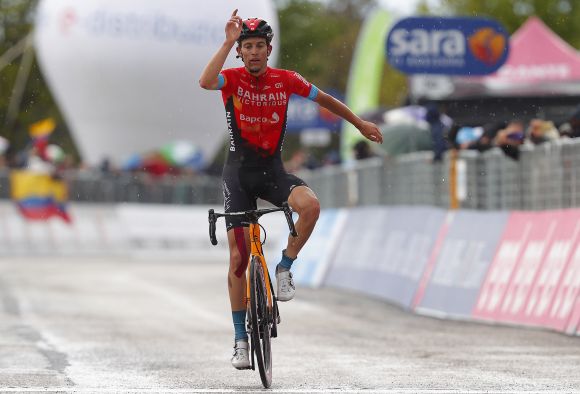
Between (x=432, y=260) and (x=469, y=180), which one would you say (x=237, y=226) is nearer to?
(x=432, y=260)

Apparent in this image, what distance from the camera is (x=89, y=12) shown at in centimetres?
5541

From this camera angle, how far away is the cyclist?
10531mm

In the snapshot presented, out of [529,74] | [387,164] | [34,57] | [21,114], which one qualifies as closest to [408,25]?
[387,164]

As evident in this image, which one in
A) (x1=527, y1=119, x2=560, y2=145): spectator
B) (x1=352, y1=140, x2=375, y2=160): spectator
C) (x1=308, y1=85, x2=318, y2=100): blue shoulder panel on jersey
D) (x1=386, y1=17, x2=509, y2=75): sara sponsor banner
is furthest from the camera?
(x1=352, y1=140, x2=375, y2=160): spectator

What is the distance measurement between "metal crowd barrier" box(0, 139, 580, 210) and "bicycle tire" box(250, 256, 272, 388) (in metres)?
5.38

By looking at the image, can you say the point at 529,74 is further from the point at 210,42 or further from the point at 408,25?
the point at 210,42

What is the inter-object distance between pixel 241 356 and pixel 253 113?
61.5 inches

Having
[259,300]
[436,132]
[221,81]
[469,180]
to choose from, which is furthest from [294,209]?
[436,132]

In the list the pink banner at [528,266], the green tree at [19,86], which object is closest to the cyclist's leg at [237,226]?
the pink banner at [528,266]

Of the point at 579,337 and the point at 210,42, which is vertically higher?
the point at 210,42

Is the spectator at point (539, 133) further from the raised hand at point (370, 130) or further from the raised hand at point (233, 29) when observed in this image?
the raised hand at point (233, 29)

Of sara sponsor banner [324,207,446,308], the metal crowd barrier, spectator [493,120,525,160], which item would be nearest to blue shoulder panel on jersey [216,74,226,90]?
the metal crowd barrier

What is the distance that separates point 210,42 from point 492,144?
125ft

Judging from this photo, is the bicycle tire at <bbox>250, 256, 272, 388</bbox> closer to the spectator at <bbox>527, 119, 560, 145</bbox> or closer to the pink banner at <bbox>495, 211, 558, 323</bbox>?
the pink banner at <bbox>495, 211, 558, 323</bbox>
